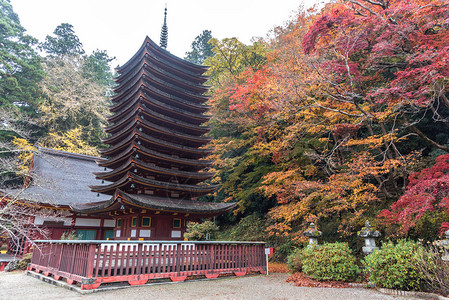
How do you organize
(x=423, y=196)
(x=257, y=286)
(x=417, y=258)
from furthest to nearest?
(x=257, y=286) < (x=423, y=196) < (x=417, y=258)

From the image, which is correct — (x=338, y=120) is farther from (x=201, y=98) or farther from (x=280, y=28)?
(x=280, y=28)

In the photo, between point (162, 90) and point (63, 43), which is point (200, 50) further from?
point (162, 90)

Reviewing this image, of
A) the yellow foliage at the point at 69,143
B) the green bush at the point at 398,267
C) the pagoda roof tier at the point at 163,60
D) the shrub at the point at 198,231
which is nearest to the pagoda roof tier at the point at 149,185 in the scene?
the shrub at the point at 198,231

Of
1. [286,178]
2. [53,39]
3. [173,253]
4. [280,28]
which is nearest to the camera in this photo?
[173,253]

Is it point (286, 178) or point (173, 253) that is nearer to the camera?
point (173, 253)

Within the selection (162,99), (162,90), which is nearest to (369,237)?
(162,99)

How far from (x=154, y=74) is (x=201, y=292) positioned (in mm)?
11621

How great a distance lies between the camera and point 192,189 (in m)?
13.2

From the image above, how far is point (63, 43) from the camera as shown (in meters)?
34.6

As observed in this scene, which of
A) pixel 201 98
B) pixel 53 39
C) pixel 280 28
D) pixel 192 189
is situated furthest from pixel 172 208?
pixel 53 39

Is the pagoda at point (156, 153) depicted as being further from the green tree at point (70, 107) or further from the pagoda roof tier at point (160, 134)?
the green tree at point (70, 107)

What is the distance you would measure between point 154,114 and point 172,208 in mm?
4905

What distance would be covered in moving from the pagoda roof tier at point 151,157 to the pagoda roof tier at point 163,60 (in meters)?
5.34

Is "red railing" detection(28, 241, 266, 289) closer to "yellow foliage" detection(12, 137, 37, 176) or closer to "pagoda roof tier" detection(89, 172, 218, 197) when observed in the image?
"yellow foliage" detection(12, 137, 37, 176)
